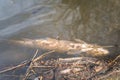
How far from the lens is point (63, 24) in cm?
488

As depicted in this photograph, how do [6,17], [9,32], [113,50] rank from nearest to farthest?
[113,50], [9,32], [6,17]

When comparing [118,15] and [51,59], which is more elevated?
[118,15]

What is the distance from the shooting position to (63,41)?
432 centimetres

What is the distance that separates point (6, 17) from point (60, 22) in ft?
3.74

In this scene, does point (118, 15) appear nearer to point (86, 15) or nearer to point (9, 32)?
point (86, 15)

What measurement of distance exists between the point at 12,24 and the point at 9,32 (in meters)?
0.30

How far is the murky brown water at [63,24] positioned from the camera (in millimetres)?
4316

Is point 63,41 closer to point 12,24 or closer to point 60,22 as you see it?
point 60,22

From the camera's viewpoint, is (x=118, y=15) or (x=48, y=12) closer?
(x=118, y=15)

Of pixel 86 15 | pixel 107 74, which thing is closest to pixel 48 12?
pixel 86 15

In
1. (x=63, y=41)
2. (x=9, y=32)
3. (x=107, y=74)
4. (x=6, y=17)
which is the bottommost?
(x=107, y=74)

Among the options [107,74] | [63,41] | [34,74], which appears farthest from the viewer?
[63,41]

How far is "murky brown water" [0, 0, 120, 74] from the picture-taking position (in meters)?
4.32

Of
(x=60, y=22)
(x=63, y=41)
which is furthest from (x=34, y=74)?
(x=60, y=22)
